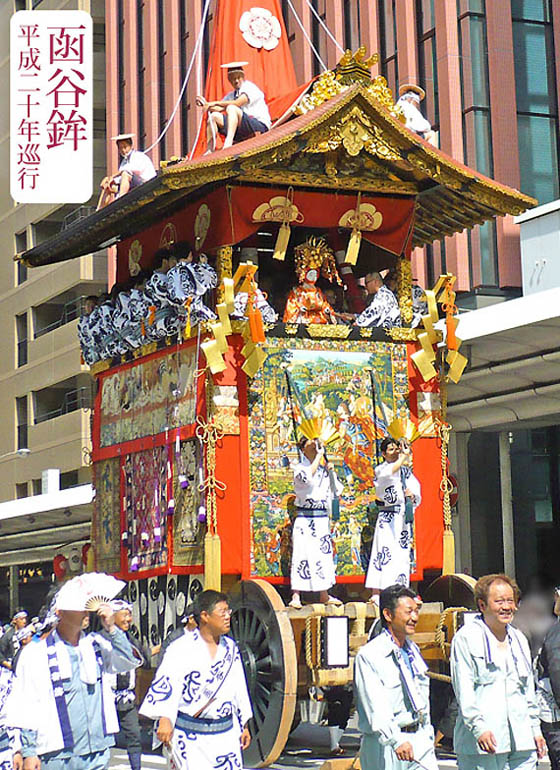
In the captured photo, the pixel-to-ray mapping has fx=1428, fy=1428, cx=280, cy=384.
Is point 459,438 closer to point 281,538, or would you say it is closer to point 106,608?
point 281,538

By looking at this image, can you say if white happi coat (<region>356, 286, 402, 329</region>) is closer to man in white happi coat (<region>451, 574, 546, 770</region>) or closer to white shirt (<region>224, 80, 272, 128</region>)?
white shirt (<region>224, 80, 272, 128</region>)

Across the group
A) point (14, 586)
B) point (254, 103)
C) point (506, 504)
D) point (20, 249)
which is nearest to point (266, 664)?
point (254, 103)

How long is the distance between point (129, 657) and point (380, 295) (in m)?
5.83

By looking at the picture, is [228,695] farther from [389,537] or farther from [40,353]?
[40,353]

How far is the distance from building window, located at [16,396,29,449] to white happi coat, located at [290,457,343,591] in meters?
35.0

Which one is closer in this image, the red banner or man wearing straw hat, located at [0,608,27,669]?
the red banner

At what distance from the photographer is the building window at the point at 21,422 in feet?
153

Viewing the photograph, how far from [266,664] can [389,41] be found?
1991 cm

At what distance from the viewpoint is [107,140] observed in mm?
42781

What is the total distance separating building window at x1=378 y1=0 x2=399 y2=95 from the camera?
95.1ft

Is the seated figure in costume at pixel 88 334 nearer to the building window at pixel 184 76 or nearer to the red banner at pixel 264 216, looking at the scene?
the red banner at pixel 264 216

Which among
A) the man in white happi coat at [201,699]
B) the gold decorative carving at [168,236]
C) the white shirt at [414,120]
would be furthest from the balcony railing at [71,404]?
the man in white happi coat at [201,699]

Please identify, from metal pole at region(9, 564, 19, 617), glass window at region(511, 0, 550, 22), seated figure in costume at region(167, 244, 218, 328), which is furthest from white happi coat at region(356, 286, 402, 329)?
metal pole at region(9, 564, 19, 617)

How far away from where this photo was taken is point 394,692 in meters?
7.53
